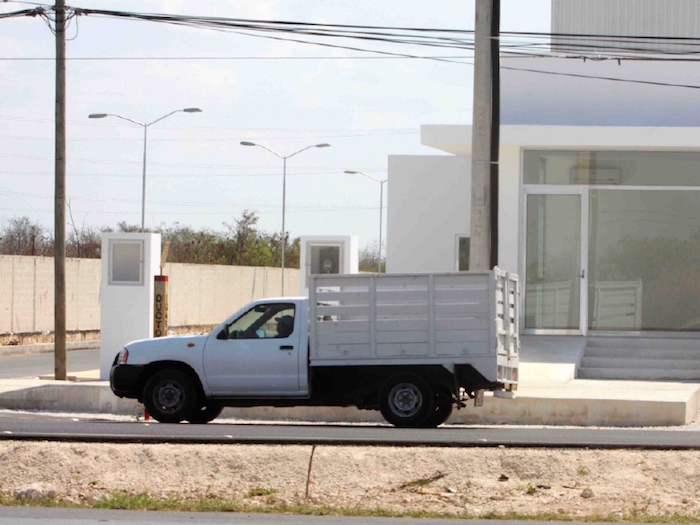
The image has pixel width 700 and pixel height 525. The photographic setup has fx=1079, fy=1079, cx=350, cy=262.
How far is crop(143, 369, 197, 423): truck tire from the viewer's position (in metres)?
14.2

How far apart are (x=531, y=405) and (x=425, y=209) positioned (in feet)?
38.9

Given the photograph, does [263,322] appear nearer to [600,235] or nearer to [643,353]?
[643,353]

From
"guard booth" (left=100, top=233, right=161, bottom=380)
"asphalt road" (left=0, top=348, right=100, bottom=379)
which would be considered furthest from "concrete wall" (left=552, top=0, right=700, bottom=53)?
"asphalt road" (left=0, top=348, right=100, bottom=379)

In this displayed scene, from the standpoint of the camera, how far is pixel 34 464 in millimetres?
10438

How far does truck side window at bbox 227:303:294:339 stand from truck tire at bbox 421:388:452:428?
212cm

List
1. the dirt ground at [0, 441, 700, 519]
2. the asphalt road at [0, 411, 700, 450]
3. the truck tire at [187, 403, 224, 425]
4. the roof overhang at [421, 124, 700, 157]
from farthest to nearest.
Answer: the roof overhang at [421, 124, 700, 157]
the truck tire at [187, 403, 224, 425]
the asphalt road at [0, 411, 700, 450]
the dirt ground at [0, 441, 700, 519]

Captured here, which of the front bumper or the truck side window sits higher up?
the truck side window

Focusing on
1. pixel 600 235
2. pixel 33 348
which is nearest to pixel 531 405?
pixel 600 235

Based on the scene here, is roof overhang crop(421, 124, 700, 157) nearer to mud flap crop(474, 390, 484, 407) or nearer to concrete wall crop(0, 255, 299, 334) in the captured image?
mud flap crop(474, 390, 484, 407)

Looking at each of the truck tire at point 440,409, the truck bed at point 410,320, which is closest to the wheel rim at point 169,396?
the truck bed at point 410,320

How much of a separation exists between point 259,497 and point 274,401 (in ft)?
15.2

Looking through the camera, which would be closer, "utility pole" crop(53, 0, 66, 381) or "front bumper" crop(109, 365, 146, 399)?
"front bumper" crop(109, 365, 146, 399)

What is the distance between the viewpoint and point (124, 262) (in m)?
21.7

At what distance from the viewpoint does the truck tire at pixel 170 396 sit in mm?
14211
